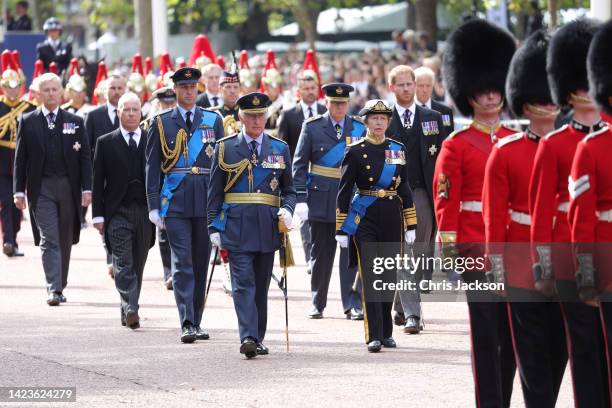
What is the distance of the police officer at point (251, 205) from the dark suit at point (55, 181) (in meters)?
3.49

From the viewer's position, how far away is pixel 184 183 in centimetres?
1245

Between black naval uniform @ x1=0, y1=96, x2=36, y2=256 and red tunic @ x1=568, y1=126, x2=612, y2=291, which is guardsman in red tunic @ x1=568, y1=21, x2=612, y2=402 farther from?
black naval uniform @ x1=0, y1=96, x2=36, y2=256

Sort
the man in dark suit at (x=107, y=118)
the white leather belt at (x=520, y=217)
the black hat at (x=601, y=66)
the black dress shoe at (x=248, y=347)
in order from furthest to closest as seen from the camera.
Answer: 1. the man in dark suit at (x=107, y=118)
2. the black dress shoe at (x=248, y=347)
3. the white leather belt at (x=520, y=217)
4. the black hat at (x=601, y=66)

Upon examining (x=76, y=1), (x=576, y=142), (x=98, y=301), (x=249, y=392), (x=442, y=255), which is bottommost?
(x=76, y=1)

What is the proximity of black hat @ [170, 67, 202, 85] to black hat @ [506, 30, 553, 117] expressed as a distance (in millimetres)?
4184

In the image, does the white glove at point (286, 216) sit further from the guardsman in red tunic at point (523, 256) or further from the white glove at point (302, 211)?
the guardsman in red tunic at point (523, 256)

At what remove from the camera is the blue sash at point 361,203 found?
468 inches

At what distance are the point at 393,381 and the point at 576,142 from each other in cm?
280

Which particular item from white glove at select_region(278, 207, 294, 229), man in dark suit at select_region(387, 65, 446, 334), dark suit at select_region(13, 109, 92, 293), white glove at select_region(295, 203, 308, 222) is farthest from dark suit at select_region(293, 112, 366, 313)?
dark suit at select_region(13, 109, 92, 293)

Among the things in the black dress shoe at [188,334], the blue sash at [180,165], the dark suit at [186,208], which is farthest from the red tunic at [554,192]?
the blue sash at [180,165]

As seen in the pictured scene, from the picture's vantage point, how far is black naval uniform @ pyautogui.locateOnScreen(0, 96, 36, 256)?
1875 centimetres

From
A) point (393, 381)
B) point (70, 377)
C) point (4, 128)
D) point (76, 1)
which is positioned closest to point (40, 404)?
Result: point (70, 377)

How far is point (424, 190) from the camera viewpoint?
1338 centimetres

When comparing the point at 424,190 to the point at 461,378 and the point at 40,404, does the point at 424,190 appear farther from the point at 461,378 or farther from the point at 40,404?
the point at 40,404
